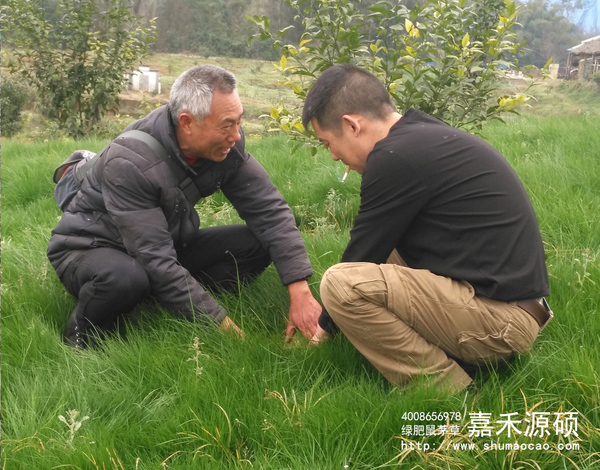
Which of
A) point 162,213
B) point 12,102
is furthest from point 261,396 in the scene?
point 12,102

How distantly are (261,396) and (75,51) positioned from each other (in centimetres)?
1045

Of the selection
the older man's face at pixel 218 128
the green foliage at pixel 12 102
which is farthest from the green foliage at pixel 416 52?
the green foliage at pixel 12 102

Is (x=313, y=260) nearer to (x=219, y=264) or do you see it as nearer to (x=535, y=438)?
(x=219, y=264)

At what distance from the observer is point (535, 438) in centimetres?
205

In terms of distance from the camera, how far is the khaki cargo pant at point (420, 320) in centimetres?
244

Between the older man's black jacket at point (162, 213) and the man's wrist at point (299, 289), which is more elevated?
the older man's black jacket at point (162, 213)

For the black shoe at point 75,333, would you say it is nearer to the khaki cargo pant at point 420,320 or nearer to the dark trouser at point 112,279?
the dark trouser at point 112,279

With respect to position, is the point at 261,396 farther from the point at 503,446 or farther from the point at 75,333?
the point at 75,333

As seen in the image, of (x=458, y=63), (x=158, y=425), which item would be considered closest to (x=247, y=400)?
(x=158, y=425)

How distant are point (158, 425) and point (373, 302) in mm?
1015

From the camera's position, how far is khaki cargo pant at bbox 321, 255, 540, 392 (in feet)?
7.99

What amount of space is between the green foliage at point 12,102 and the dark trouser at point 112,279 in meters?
15.8

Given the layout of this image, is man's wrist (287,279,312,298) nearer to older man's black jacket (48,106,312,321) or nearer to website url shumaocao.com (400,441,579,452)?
older man's black jacket (48,106,312,321)

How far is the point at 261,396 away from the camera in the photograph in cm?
243
